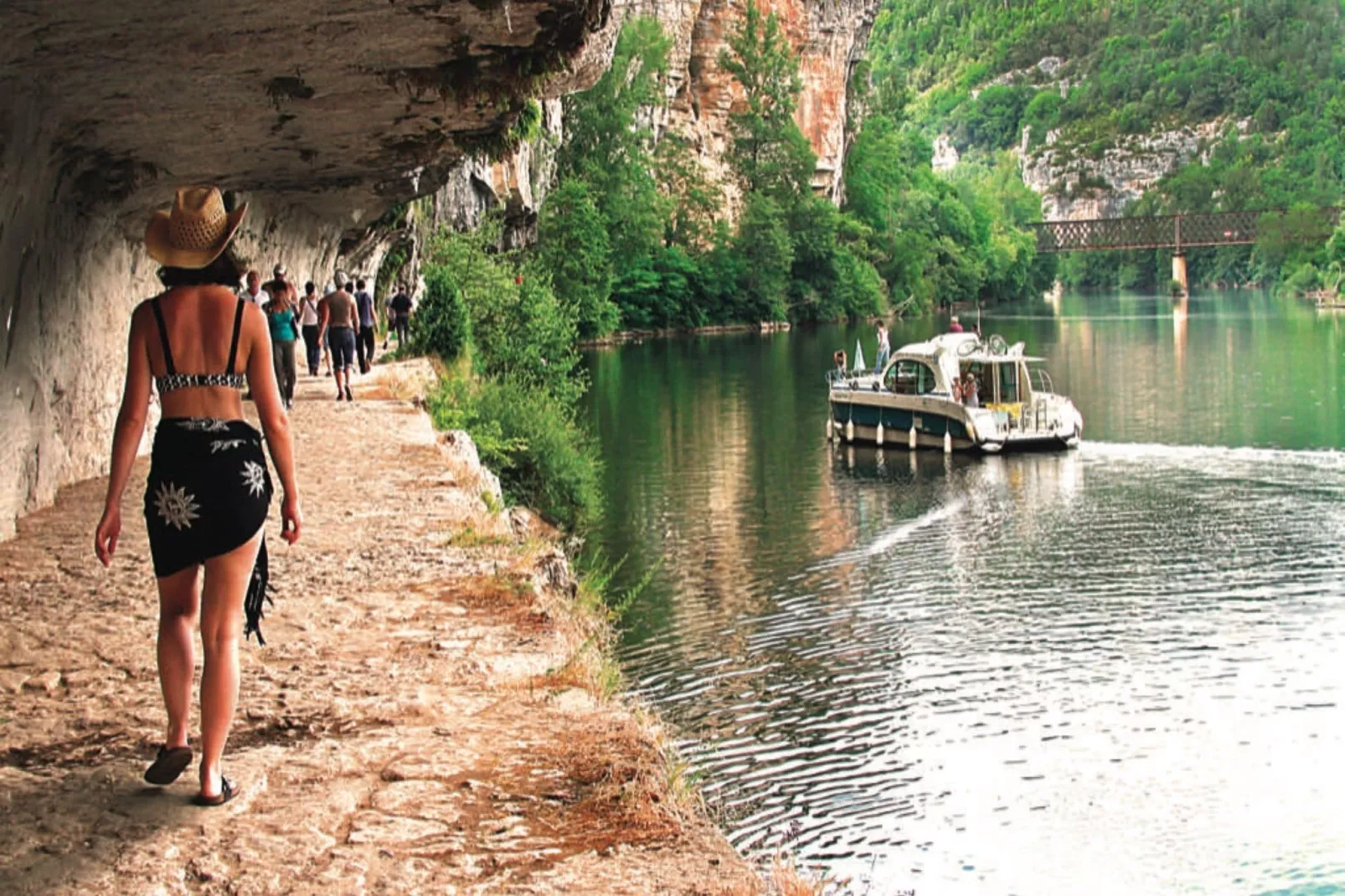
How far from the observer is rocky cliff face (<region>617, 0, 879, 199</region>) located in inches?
3597

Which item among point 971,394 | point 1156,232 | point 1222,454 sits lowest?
point 1222,454

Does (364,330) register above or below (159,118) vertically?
below

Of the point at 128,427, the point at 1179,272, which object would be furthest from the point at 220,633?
the point at 1179,272

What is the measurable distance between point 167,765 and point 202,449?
117 centimetres

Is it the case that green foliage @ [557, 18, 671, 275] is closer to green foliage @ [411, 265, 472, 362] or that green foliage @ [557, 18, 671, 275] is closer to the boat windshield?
the boat windshield

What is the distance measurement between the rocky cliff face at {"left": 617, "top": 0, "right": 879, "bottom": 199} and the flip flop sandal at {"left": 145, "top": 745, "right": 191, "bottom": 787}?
81418 millimetres

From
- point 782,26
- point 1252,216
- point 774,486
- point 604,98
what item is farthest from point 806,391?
point 1252,216

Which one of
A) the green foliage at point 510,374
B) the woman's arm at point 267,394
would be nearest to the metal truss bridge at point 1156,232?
Result: the green foliage at point 510,374

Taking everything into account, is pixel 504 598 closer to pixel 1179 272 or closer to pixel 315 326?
pixel 315 326

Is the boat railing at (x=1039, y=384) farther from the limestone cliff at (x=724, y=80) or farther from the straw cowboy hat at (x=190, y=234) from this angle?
the straw cowboy hat at (x=190, y=234)

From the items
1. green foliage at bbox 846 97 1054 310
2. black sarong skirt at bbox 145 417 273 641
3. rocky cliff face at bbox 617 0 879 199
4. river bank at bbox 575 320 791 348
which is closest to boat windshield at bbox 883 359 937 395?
river bank at bbox 575 320 791 348

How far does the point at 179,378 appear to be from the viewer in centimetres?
523

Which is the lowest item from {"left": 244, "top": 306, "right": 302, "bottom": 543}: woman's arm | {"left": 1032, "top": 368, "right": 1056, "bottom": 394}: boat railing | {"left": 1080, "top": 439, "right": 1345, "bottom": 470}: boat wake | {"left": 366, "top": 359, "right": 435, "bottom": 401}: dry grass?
{"left": 1080, "top": 439, "right": 1345, "bottom": 470}: boat wake

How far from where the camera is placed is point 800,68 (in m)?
104
